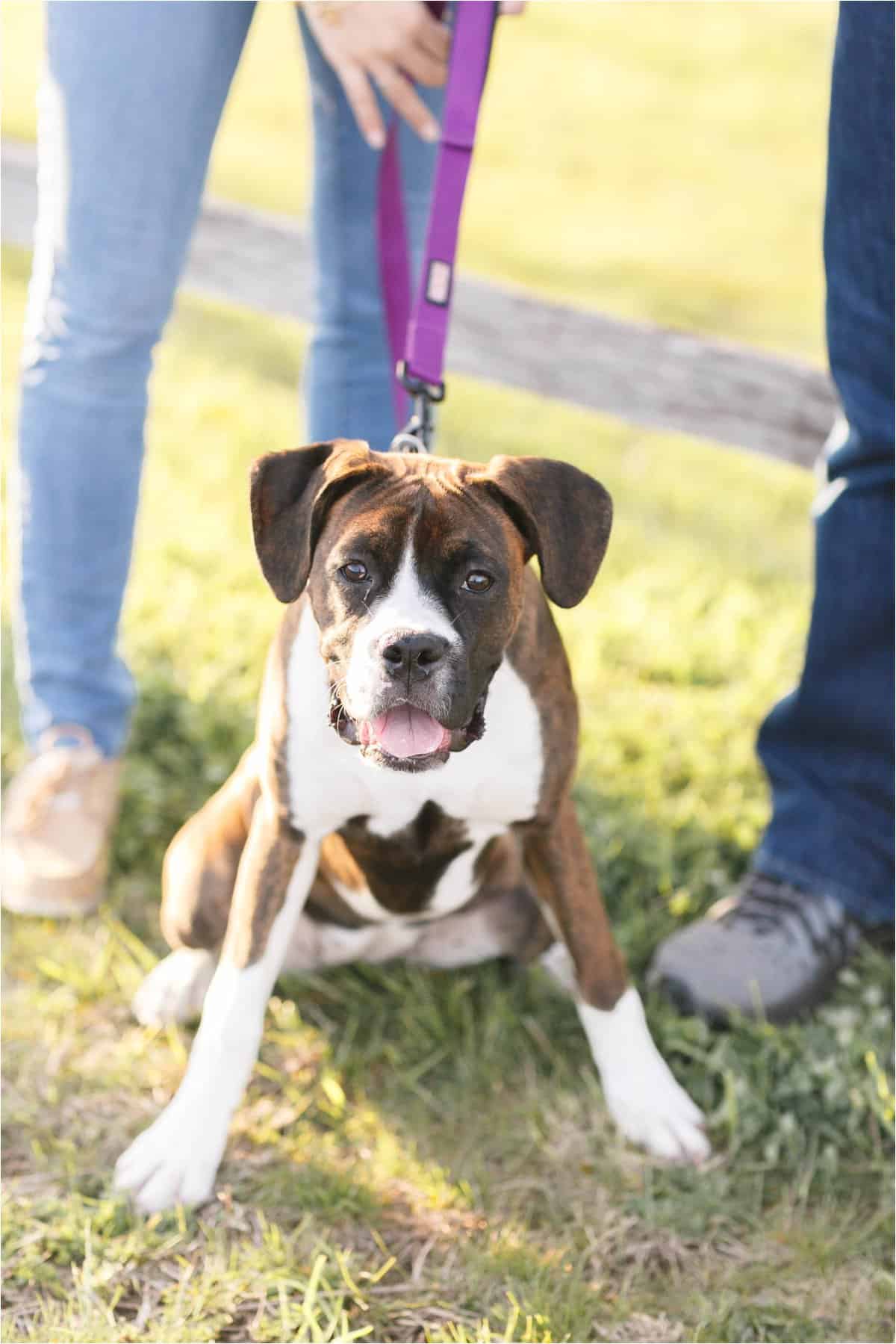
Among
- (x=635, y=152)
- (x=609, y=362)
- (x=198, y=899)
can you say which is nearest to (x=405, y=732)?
(x=198, y=899)

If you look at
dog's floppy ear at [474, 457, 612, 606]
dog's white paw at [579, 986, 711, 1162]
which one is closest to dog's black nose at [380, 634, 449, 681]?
dog's floppy ear at [474, 457, 612, 606]

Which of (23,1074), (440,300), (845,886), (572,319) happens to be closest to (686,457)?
(572,319)

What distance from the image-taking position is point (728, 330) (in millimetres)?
8211

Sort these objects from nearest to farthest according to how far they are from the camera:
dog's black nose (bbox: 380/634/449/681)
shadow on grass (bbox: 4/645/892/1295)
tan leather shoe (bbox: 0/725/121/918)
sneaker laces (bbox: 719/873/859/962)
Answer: dog's black nose (bbox: 380/634/449/681), shadow on grass (bbox: 4/645/892/1295), sneaker laces (bbox: 719/873/859/962), tan leather shoe (bbox: 0/725/121/918)

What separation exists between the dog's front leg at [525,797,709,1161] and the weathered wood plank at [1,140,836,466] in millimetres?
2539

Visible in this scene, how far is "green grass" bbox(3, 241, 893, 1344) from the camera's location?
8.18ft

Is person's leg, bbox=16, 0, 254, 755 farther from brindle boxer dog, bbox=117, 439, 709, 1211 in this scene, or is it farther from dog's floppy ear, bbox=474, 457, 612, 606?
dog's floppy ear, bbox=474, 457, 612, 606

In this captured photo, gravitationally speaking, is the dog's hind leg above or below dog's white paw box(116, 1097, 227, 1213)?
above

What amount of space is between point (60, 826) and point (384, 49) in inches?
76.2

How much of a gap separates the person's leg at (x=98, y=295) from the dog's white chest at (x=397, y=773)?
38.3 inches

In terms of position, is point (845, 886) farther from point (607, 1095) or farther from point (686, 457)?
point (686, 457)

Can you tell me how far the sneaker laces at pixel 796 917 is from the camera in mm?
3256

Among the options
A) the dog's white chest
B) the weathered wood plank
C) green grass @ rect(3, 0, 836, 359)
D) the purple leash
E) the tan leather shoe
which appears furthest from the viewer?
green grass @ rect(3, 0, 836, 359)

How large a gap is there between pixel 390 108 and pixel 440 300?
0.80m
